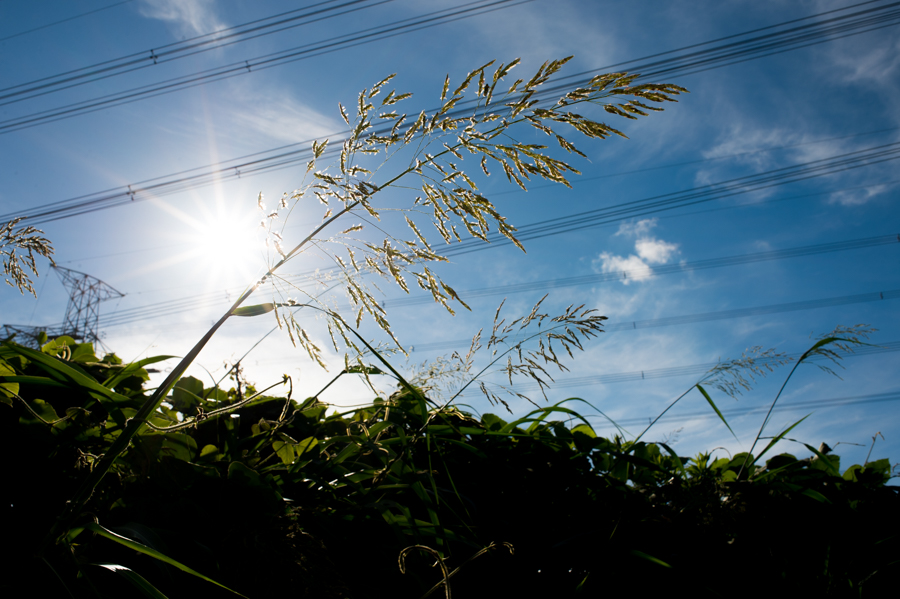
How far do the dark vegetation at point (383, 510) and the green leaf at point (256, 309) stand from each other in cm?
17

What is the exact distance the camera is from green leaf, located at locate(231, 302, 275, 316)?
0.79 metres

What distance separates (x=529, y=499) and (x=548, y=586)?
166 millimetres

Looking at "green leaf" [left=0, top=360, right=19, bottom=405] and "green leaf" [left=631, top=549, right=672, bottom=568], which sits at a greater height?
"green leaf" [left=0, top=360, right=19, bottom=405]

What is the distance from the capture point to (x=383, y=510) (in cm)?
72

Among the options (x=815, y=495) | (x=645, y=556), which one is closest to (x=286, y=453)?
(x=645, y=556)

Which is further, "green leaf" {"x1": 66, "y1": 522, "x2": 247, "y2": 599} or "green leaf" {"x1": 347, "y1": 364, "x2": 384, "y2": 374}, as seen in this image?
"green leaf" {"x1": 347, "y1": 364, "x2": 384, "y2": 374}

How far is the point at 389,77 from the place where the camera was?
1.09m

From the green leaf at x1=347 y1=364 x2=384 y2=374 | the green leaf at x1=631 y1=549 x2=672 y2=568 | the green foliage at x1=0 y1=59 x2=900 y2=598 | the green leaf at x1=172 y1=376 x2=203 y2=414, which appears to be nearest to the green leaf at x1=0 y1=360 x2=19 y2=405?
the green foliage at x1=0 y1=59 x2=900 y2=598

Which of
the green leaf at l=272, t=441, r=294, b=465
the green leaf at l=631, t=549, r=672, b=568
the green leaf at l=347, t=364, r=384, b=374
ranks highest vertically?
the green leaf at l=347, t=364, r=384, b=374

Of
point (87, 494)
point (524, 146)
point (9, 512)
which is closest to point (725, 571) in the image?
point (524, 146)

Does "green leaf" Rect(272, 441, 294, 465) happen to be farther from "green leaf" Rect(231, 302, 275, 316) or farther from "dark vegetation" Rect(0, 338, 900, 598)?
"green leaf" Rect(231, 302, 275, 316)

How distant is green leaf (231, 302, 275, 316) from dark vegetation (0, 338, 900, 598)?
0.57ft

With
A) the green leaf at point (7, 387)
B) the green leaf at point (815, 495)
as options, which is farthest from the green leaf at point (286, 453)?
the green leaf at point (815, 495)

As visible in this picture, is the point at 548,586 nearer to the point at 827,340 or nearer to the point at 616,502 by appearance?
the point at 616,502
